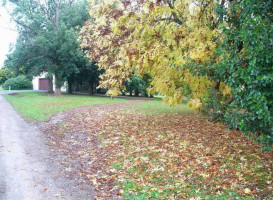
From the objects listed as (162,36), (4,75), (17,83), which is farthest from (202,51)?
(4,75)

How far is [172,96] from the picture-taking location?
9531mm

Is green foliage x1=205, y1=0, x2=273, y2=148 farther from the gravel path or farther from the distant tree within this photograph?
the distant tree

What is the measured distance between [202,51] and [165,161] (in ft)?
10.4

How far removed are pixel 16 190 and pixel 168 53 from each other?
19.6 feet

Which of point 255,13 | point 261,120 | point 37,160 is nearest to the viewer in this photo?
point 261,120

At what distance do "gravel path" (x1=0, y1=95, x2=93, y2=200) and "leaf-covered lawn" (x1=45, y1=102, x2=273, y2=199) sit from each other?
353 mm

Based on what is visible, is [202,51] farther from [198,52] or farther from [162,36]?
[162,36]

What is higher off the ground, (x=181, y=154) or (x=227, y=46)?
(x=227, y=46)

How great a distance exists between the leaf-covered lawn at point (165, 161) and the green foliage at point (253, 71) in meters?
1.46

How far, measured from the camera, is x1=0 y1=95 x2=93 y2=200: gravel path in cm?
480

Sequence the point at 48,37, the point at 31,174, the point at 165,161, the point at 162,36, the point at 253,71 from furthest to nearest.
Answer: the point at 48,37
the point at 162,36
the point at 165,161
the point at 31,174
the point at 253,71

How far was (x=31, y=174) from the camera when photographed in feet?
18.6

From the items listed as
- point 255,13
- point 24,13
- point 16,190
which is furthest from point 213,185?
point 24,13

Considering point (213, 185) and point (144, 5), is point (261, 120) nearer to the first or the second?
point (213, 185)
